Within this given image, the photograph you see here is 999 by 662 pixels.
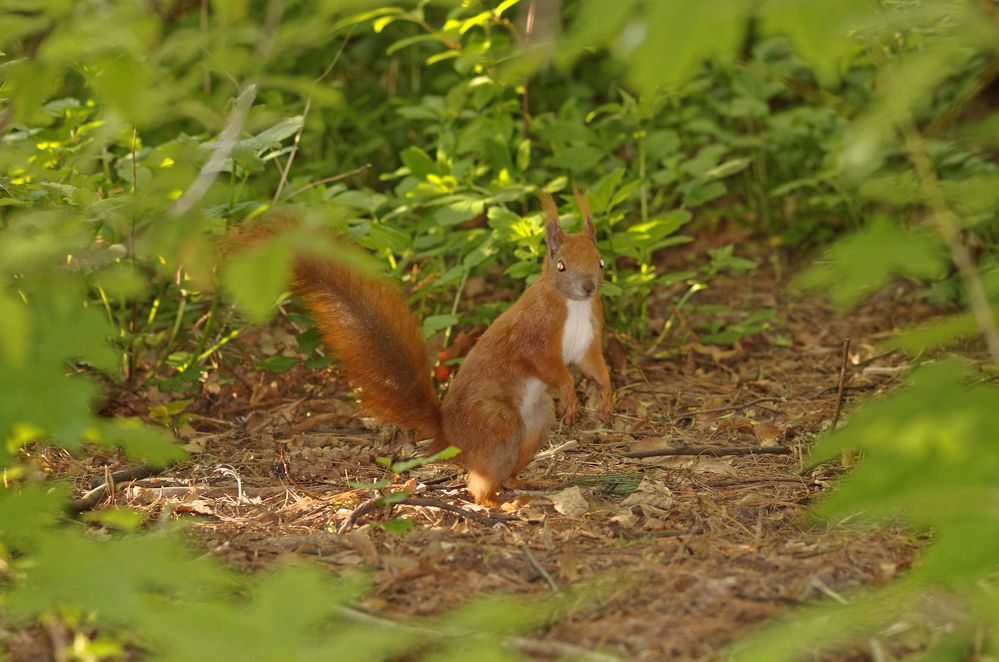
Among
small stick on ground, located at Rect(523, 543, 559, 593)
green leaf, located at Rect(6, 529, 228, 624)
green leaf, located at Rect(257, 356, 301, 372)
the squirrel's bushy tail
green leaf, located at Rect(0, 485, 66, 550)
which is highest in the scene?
green leaf, located at Rect(6, 529, 228, 624)

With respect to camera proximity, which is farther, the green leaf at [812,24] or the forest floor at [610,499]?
the forest floor at [610,499]

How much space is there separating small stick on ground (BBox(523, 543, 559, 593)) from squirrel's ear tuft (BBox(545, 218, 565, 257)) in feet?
3.82

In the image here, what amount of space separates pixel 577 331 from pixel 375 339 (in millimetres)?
715

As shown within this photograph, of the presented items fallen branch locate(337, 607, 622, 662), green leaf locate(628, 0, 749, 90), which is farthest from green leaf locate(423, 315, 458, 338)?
green leaf locate(628, 0, 749, 90)

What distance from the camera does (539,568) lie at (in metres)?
2.40

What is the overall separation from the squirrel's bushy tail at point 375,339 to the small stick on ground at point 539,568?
2.23ft

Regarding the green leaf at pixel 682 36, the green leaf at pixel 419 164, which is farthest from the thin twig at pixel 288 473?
the green leaf at pixel 682 36

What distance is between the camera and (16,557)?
240cm

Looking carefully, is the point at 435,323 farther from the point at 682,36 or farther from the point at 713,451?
the point at 682,36

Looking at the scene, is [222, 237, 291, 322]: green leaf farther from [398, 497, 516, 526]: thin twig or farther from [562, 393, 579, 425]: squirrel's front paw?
[562, 393, 579, 425]: squirrel's front paw

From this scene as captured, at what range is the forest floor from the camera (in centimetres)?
221

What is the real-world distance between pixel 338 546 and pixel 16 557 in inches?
26.6

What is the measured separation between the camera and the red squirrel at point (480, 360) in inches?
118

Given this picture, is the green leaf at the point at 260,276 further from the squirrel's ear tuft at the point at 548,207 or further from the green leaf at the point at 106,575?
the squirrel's ear tuft at the point at 548,207
